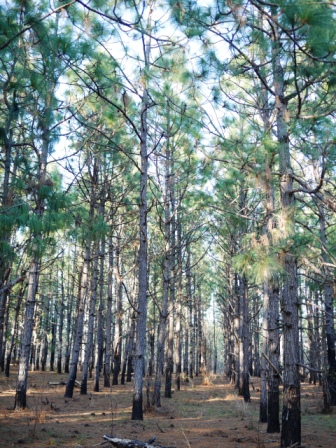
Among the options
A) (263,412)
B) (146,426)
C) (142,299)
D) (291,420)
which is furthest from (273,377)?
(142,299)

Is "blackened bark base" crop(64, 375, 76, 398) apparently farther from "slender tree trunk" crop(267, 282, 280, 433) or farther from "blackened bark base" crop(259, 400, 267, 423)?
"slender tree trunk" crop(267, 282, 280, 433)

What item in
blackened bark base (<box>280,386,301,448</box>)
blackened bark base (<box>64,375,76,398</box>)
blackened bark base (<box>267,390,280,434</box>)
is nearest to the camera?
blackened bark base (<box>280,386,301,448</box>)

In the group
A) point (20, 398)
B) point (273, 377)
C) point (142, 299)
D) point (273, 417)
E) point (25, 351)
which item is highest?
point (142, 299)

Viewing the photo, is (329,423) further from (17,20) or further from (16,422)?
(17,20)

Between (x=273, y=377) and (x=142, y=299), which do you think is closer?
(x=273, y=377)

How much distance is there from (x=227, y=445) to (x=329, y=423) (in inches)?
155

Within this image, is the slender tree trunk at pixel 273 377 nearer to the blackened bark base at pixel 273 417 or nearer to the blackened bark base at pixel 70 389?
the blackened bark base at pixel 273 417

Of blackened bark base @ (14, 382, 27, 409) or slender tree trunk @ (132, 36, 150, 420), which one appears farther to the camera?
blackened bark base @ (14, 382, 27, 409)

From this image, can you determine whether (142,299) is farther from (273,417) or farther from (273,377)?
(273,417)

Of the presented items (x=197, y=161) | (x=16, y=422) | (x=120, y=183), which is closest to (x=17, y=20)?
(x=197, y=161)

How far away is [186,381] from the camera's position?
2184 cm

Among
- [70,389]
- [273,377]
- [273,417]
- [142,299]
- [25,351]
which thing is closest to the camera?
[273,417]

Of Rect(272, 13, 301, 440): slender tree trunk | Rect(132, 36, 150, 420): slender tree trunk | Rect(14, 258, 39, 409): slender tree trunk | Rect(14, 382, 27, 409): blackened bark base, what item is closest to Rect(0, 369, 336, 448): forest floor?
Rect(14, 382, 27, 409): blackened bark base

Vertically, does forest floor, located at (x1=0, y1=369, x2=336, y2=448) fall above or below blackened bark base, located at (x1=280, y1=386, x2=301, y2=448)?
below
